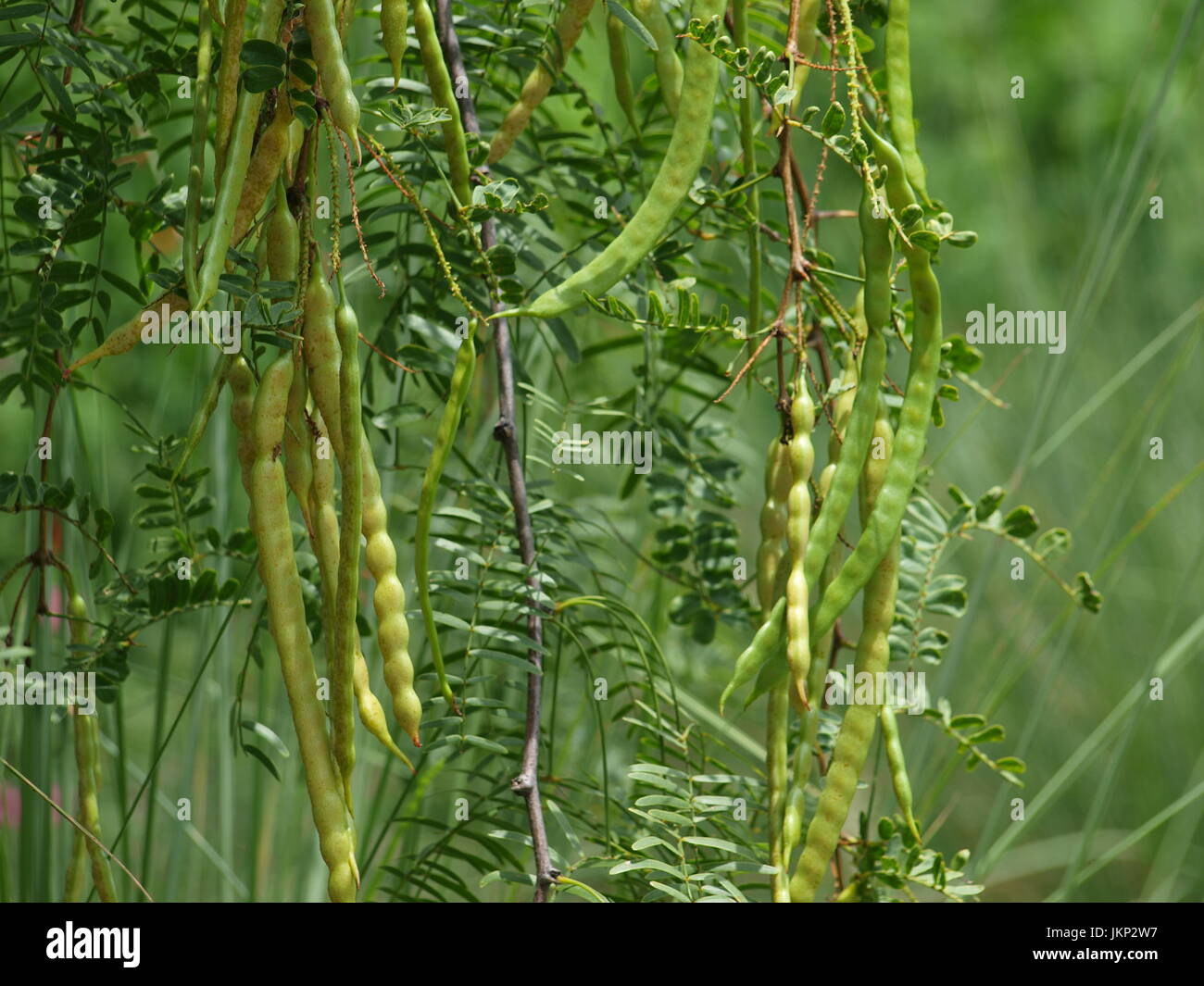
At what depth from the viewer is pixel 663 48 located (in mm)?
545

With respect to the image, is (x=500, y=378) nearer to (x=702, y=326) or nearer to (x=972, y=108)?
(x=702, y=326)

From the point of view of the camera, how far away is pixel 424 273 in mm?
691

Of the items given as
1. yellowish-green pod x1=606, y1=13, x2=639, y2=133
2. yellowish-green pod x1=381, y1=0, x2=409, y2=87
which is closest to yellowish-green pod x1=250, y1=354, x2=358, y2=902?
yellowish-green pod x1=381, y1=0, x2=409, y2=87

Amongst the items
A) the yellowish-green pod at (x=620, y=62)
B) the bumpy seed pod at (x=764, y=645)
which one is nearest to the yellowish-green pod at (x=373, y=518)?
the bumpy seed pod at (x=764, y=645)

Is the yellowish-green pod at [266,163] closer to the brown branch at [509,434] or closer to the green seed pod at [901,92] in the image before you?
the brown branch at [509,434]

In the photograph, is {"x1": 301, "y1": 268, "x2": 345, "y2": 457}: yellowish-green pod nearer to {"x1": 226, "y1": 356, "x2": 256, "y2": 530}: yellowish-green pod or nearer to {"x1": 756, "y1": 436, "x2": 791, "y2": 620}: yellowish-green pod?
{"x1": 226, "y1": 356, "x2": 256, "y2": 530}: yellowish-green pod

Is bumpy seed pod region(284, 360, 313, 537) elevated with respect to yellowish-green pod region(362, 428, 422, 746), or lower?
elevated

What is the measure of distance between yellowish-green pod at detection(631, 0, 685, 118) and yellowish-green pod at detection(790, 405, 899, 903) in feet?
0.65

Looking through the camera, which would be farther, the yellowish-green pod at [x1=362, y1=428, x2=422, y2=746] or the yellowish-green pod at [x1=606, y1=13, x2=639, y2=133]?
the yellowish-green pod at [x1=606, y1=13, x2=639, y2=133]

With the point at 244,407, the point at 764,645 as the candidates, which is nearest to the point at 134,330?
the point at 244,407

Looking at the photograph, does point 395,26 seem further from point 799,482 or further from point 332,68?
point 799,482

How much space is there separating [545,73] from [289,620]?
0.30 metres

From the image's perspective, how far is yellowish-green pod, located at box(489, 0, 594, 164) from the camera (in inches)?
21.7

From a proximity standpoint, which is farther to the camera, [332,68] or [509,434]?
[509,434]
